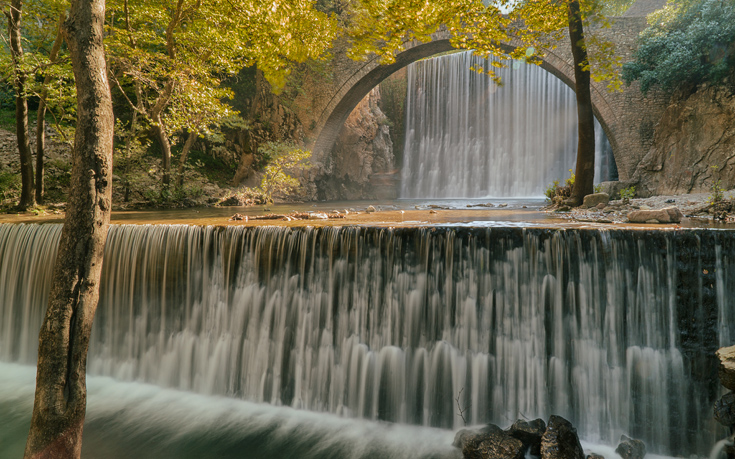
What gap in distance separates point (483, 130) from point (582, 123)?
13068mm

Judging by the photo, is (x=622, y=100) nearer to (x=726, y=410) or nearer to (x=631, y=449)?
(x=726, y=410)

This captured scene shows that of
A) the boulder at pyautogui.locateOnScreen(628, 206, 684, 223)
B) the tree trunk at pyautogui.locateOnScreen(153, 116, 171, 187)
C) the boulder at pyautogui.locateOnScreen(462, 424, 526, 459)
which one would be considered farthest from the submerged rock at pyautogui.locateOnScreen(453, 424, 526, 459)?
the tree trunk at pyautogui.locateOnScreen(153, 116, 171, 187)

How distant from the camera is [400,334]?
4184mm

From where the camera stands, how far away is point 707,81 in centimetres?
1016

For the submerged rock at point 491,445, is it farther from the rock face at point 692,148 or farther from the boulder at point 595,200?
the rock face at point 692,148

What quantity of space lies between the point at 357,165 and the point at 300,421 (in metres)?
18.1

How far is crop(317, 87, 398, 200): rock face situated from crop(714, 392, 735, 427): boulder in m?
16.8

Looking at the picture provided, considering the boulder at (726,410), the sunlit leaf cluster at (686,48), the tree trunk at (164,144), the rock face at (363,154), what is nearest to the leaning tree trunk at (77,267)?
the boulder at (726,410)

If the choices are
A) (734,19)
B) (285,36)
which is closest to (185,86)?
(285,36)

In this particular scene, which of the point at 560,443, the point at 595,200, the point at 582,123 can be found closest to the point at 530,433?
the point at 560,443

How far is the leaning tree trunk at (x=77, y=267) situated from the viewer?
8.09 ft

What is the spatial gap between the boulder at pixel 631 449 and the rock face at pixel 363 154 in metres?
16.6

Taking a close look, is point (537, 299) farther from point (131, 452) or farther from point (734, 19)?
point (734, 19)

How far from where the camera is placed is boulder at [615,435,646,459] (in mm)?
3297
